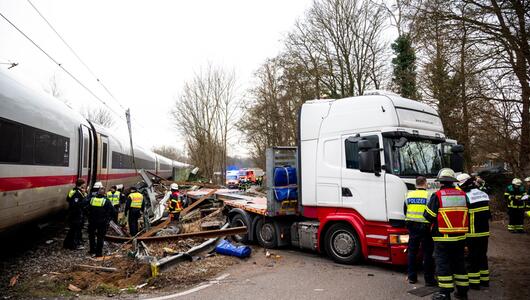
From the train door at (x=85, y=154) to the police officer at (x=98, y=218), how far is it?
7.79 ft

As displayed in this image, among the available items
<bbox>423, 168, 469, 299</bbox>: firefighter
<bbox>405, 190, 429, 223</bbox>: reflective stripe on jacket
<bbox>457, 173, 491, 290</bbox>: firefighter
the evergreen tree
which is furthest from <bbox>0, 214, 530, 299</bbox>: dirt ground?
the evergreen tree

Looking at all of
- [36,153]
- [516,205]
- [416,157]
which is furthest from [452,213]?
[516,205]

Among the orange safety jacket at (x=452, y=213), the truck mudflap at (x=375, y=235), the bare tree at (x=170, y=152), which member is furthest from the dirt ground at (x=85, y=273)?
the bare tree at (x=170, y=152)

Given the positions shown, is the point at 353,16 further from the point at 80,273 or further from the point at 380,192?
the point at 80,273

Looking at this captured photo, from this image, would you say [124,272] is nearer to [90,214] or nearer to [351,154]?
[90,214]

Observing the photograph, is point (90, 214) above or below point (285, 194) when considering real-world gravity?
below

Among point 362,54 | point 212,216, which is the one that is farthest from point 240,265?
point 362,54

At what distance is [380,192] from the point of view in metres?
6.78

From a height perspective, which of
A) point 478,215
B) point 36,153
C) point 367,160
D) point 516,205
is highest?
point 36,153

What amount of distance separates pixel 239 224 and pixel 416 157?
16.5 feet

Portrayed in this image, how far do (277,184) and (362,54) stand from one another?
1979 centimetres

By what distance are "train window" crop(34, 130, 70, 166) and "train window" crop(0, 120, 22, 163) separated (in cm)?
82

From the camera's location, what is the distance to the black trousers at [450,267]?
16.9 ft

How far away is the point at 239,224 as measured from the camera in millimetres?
10086
